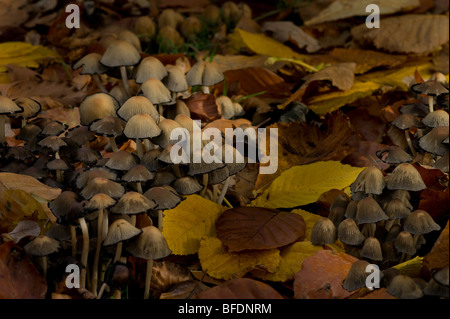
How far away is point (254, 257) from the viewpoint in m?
1.67

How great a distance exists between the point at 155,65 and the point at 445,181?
990 mm

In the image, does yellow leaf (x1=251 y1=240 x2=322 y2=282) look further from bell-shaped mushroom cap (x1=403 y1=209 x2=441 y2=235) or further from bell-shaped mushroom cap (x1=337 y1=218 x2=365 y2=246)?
bell-shaped mushroom cap (x1=403 y1=209 x2=441 y2=235)

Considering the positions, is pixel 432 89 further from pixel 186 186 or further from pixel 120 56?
pixel 120 56

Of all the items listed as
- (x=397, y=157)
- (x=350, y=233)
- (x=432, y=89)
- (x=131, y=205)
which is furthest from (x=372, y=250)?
(x=432, y=89)

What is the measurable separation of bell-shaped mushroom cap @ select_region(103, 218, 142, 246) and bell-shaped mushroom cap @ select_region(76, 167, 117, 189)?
0.45 feet

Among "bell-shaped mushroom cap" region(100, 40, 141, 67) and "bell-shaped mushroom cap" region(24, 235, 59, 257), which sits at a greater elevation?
"bell-shaped mushroom cap" region(100, 40, 141, 67)

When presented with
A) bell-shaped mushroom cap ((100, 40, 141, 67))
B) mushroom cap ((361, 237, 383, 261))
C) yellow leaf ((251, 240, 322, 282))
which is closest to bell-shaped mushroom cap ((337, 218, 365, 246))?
mushroom cap ((361, 237, 383, 261))

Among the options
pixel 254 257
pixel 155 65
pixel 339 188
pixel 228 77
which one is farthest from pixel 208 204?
pixel 228 77

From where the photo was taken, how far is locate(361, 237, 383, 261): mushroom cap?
1.53m

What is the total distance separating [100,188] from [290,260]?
22.2 inches

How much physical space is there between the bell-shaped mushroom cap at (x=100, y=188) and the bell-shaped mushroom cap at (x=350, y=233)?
557 mm

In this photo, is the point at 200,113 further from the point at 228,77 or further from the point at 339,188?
the point at 339,188

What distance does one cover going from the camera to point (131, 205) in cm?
143

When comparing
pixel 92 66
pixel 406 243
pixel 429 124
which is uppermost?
pixel 92 66
